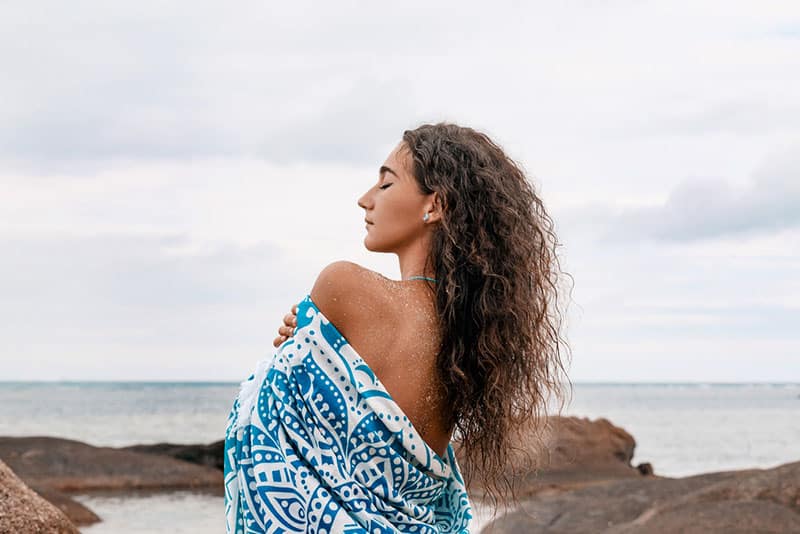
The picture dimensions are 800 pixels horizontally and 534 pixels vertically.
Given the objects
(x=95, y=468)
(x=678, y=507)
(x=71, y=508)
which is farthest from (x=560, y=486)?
(x=95, y=468)

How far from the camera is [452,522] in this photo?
3.76 metres

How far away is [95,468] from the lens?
20.1m

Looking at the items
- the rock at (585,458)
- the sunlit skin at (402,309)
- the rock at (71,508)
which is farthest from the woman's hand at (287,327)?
the rock at (585,458)

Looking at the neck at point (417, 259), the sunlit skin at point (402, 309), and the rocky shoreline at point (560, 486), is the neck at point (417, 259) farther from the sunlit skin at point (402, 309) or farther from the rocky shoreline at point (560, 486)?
the rocky shoreline at point (560, 486)

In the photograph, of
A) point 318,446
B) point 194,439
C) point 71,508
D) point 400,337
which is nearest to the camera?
point 318,446

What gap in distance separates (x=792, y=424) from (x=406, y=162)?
195 ft

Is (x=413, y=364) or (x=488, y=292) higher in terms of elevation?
(x=488, y=292)

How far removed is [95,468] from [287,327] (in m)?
17.8

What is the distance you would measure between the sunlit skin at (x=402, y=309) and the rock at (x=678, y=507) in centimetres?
590

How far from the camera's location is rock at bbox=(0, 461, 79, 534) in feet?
23.5

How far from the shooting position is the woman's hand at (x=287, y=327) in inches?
139

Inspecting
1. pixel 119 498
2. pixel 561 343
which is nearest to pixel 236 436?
pixel 561 343

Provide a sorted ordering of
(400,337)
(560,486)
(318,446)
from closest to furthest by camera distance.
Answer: (318,446), (400,337), (560,486)

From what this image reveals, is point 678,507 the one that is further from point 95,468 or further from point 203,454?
point 203,454
